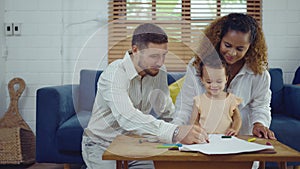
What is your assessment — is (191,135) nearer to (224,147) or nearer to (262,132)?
(224,147)

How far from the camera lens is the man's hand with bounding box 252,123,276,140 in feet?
4.12

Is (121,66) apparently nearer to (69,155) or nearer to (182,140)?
(182,140)

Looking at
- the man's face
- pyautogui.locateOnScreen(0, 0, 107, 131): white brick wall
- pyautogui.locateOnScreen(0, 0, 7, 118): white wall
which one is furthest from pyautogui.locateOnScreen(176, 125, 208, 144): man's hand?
pyautogui.locateOnScreen(0, 0, 7, 118): white wall

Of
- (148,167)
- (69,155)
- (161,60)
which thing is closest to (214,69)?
(161,60)

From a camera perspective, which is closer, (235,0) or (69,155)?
(69,155)

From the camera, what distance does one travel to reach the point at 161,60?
88 centimetres

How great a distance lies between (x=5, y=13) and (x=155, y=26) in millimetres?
2340

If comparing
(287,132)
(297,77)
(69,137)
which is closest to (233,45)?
(287,132)

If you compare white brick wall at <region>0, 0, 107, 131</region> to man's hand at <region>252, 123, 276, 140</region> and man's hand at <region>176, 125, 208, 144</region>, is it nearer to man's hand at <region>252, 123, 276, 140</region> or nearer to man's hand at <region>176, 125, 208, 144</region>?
man's hand at <region>252, 123, 276, 140</region>

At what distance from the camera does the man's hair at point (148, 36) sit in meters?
0.87

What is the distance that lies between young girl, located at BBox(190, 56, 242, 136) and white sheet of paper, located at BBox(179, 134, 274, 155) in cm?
6

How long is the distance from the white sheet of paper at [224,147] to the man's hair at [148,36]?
0.29 meters

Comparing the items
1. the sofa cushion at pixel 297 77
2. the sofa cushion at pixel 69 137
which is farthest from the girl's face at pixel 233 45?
the sofa cushion at pixel 297 77

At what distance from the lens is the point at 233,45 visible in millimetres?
1274
